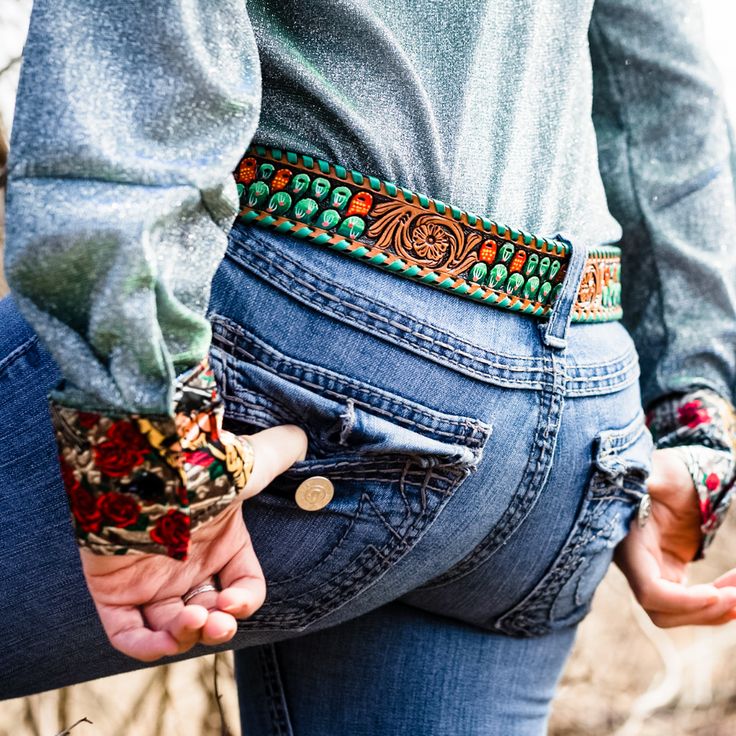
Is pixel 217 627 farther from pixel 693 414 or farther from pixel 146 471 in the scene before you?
pixel 693 414

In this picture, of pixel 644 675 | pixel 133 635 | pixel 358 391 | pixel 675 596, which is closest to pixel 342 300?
pixel 358 391

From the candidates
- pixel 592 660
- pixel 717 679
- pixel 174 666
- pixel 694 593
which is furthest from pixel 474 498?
pixel 717 679

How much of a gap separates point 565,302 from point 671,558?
1.53 feet

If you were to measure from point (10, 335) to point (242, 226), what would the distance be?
0.21 m

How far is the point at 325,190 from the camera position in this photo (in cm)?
76

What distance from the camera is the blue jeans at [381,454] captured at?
736 mm

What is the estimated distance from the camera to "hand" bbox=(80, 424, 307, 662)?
633mm

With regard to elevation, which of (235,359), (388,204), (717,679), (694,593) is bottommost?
(717,679)

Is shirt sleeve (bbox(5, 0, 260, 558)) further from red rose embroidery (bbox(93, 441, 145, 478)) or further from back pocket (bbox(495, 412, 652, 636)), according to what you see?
back pocket (bbox(495, 412, 652, 636))

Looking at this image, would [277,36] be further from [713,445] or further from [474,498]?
[713,445]

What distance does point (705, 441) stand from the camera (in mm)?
1165

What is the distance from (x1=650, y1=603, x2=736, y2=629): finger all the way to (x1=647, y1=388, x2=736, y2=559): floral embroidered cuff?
104mm

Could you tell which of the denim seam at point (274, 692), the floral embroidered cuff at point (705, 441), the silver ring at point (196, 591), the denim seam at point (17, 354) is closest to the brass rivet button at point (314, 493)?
the silver ring at point (196, 591)

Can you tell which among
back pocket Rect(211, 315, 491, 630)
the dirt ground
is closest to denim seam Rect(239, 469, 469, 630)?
back pocket Rect(211, 315, 491, 630)
